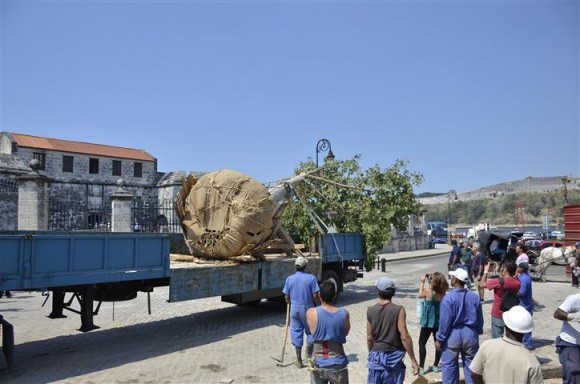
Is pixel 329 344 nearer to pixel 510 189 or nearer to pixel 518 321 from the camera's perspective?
pixel 518 321

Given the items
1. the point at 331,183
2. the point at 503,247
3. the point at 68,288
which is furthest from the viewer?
the point at 503,247

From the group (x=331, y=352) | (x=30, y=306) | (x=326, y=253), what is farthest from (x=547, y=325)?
(x=30, y=306)

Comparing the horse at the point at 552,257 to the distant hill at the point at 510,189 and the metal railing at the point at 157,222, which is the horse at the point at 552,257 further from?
the distant hill at the point at 510,189

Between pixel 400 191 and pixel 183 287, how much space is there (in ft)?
28.5

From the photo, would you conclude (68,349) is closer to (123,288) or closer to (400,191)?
(123,288)

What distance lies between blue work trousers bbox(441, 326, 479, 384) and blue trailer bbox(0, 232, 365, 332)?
17.5 ft

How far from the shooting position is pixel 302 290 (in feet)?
22.1

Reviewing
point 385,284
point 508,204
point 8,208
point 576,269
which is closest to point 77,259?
point 385,284

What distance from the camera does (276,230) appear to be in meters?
11.8

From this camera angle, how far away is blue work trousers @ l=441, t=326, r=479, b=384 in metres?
5.04

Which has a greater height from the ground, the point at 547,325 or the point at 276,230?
the point at 276,230

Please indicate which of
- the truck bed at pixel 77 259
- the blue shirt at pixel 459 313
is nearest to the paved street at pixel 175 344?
the truck bed at pixel 77 259

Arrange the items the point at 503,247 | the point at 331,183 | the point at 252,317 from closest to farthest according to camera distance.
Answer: the point at 252,317, the point at 331,183, the point at 503,247

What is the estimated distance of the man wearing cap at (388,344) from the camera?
428 centimetres
